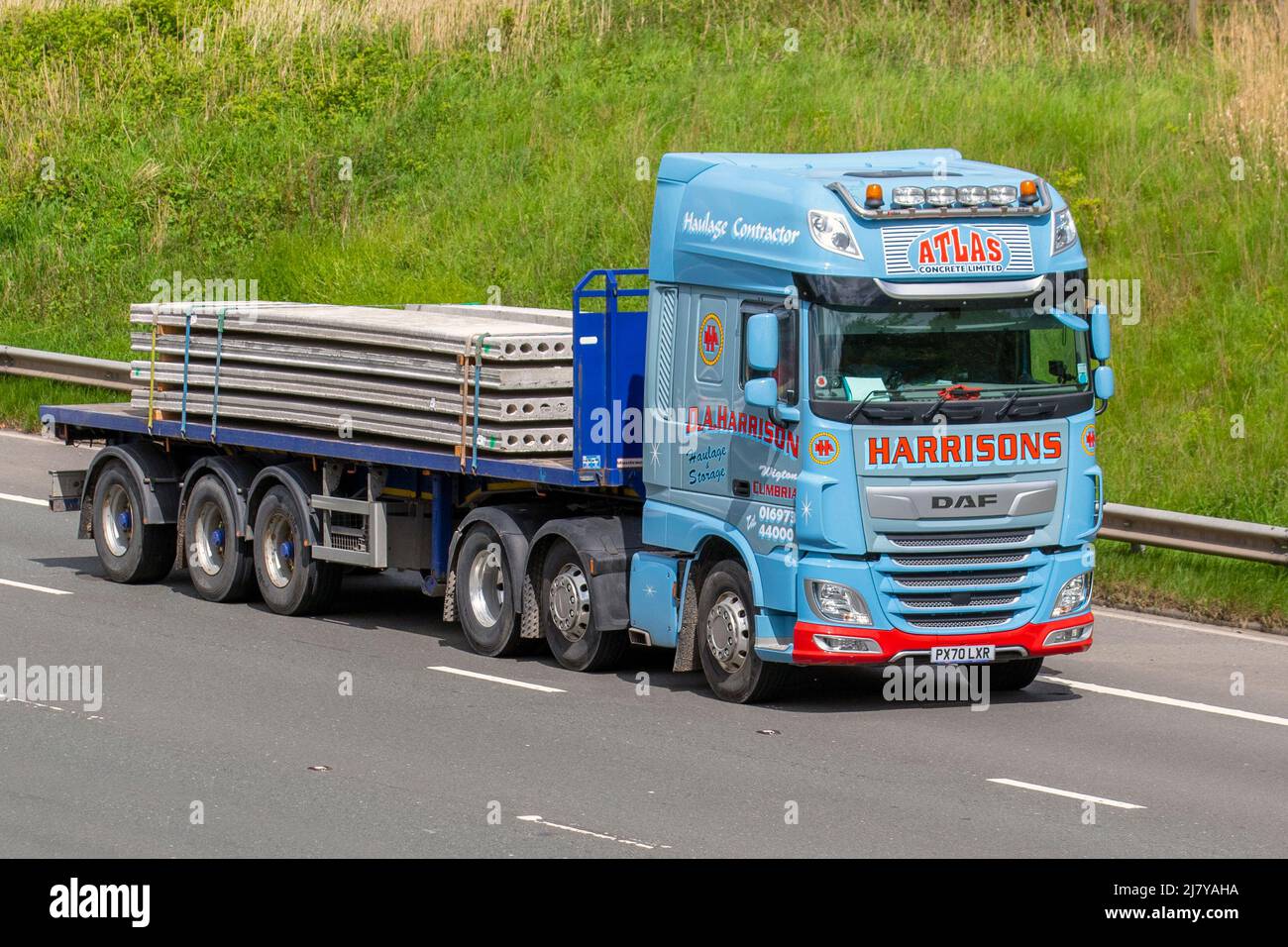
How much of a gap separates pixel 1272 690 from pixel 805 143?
43.1 ft

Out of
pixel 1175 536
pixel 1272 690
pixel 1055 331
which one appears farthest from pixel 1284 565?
pixel 1055 331

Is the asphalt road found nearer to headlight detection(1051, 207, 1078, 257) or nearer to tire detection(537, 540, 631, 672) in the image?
tire detection(537, 540, 631, 672)

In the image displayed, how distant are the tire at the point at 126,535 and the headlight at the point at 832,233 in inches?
288

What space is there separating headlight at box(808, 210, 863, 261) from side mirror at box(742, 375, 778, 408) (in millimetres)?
845

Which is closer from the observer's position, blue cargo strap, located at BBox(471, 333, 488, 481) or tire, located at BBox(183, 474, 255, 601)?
blue cargo strap, located at BBox(471, 333, 488, 481)

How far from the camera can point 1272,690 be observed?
13336mm

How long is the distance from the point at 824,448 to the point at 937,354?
2.97ft

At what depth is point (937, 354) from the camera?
1225cm

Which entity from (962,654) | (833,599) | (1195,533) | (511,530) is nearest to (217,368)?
(511,530)

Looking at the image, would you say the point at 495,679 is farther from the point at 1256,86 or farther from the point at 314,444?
the point at 1256,86

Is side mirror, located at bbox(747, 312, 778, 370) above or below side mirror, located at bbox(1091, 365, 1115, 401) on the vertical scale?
above

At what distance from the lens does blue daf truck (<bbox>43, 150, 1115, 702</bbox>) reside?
12.1 m

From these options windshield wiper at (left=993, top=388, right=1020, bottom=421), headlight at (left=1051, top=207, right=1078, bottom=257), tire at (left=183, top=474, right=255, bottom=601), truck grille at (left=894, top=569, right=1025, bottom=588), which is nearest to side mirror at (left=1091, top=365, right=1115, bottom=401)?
windshield wiper at (left=993, top=388, right=1020, bottom=421)

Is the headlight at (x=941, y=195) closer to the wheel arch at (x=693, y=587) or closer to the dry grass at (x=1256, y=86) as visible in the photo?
the wheel arch at (x=693, y=587)
